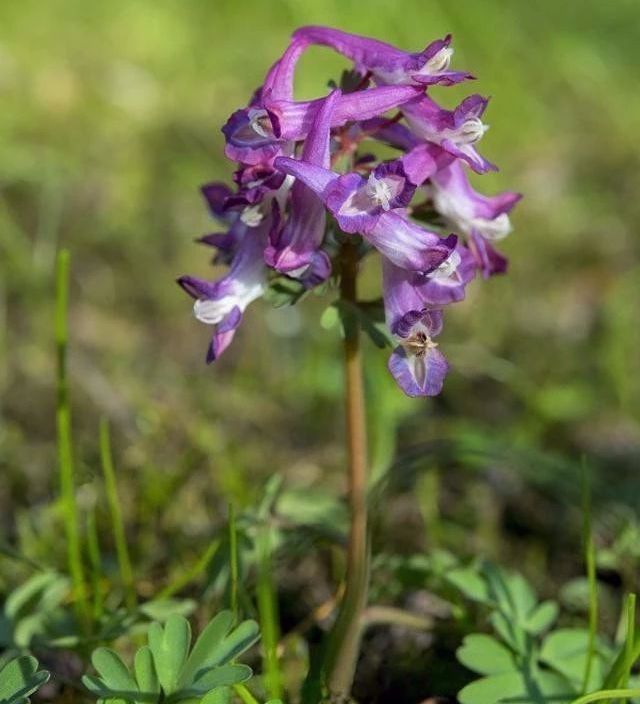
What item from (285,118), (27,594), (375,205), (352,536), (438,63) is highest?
(438,63)

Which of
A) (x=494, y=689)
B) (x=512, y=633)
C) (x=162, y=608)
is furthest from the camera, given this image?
(x=162, y=608)

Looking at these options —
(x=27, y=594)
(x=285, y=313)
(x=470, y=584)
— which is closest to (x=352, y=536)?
(x=470, y=584)

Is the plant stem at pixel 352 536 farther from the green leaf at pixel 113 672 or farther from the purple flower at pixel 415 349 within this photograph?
the green leaf at pixel 113 672

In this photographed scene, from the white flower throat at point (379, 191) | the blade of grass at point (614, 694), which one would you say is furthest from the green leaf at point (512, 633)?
the white flower throat at point (379, 191)

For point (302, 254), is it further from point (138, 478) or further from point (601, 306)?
point (601, 306)

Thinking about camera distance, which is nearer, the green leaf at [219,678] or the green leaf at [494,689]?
the green leaf at [219,678]

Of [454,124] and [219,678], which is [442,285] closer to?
[454,124]
